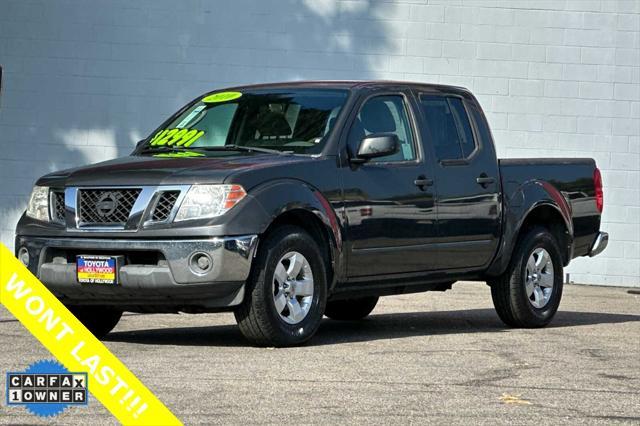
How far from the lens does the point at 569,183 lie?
11.8m

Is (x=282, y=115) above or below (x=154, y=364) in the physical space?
above

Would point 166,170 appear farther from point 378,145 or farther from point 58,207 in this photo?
point 378,145

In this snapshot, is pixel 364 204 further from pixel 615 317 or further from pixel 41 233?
pixel 615 317

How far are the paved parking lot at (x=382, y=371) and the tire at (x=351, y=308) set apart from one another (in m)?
0.12

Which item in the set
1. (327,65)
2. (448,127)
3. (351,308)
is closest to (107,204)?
(448,127)

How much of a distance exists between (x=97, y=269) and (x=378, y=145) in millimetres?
2095


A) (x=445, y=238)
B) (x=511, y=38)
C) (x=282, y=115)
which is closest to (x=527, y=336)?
(x=445, y=238)

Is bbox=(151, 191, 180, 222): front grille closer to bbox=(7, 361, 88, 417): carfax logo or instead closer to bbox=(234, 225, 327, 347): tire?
bbox=(234, 225, 327, 347): tire

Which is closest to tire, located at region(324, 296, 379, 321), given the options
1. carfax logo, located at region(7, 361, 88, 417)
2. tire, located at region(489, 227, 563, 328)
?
tire, located at region(489, 227, 563, 328)

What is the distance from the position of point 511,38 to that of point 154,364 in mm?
11113

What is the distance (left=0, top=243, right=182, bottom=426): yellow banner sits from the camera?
2.97m

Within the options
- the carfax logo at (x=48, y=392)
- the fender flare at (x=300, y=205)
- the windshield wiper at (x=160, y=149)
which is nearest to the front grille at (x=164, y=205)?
the fender flare at (x=300, y=205)

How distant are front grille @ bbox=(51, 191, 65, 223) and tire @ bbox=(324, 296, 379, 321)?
3.22m

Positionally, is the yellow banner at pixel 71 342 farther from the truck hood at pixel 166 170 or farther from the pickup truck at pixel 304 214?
the truck hood at pixel 166 170
